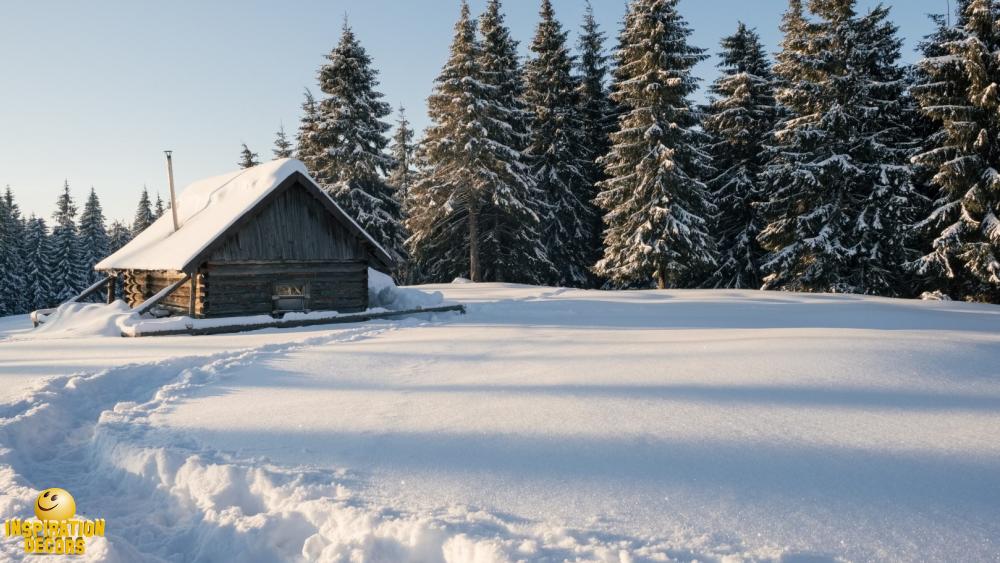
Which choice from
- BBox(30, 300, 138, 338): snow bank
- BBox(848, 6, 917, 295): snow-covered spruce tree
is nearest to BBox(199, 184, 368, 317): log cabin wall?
BBox(30, 300, 138, 338): snow bank

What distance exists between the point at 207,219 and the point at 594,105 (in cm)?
2471

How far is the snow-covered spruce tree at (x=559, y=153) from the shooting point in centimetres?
3178

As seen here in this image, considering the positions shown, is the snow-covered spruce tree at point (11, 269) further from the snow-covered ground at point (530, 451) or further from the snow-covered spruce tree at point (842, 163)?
the snow-covered spruce tree at point (842, 163)

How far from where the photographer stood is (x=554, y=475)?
4.30 m

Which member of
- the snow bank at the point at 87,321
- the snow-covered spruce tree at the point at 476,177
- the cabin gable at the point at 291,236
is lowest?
the snow bank at the point at 87,321

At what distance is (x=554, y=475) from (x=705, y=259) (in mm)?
22307

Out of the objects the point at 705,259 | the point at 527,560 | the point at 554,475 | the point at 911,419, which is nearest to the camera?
the point at 527,560

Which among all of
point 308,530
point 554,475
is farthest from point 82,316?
point 554,475

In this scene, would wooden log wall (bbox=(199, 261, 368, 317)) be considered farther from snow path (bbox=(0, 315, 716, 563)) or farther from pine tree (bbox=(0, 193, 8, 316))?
pine tree (bbox=(0, 193, 8, 316))

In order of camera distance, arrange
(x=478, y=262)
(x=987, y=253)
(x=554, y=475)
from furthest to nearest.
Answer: (x=478, y=262), (x=987, y=253), (x=554, y=475)

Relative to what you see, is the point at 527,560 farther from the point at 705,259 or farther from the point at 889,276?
the point at 889,276

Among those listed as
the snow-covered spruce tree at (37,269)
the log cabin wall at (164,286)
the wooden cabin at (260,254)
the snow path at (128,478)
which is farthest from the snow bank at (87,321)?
the snow-covered spruce tree at (37,269)

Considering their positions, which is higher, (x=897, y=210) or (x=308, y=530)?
(x=897, y=210)

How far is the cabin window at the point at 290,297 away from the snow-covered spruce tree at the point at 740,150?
20025 millimetres
